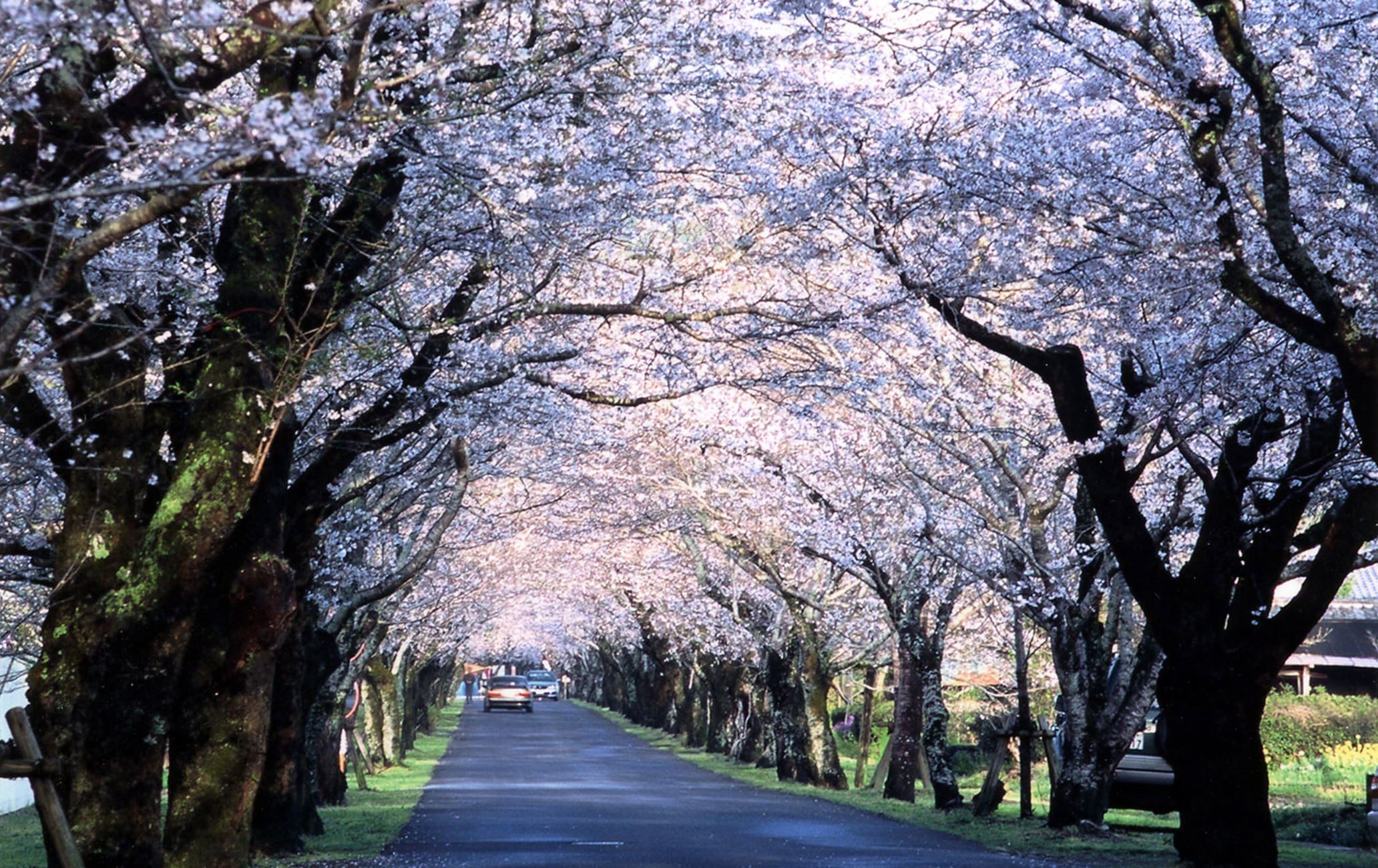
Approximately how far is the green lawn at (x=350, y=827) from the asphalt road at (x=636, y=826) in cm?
37

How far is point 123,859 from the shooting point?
33.2ft

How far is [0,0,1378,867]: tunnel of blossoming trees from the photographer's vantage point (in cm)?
998

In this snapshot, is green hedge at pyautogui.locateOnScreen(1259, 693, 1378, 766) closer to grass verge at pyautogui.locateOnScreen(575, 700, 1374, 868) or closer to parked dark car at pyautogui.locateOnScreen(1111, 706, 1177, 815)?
grass verge at pyautogui.locateOnScreen(575, 700, 1374, 868)

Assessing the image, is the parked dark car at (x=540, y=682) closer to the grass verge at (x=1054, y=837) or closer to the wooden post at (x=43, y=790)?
the grass verge at (x=1054, y=837)

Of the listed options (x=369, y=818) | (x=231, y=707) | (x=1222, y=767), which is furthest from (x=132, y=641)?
(x=369, y=818)

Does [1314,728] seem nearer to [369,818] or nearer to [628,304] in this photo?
[369,818]

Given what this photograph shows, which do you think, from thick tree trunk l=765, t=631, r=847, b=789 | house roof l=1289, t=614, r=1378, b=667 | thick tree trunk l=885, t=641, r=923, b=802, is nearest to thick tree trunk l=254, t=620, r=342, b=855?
thick tree trunk l=885, t=641, r=923, b=802

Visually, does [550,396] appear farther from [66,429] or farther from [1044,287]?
[66,429]

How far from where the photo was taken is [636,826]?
21672 mm

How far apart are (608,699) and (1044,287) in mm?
91581

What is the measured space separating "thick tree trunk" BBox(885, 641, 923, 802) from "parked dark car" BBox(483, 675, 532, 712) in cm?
6477

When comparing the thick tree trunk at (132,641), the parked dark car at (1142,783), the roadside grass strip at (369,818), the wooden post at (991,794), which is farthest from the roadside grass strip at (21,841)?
the parked dark car at (1142,783)

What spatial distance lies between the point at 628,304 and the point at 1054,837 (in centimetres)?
1005

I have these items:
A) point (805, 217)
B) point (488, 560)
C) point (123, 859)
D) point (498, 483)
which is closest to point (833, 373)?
point (805, 217)
